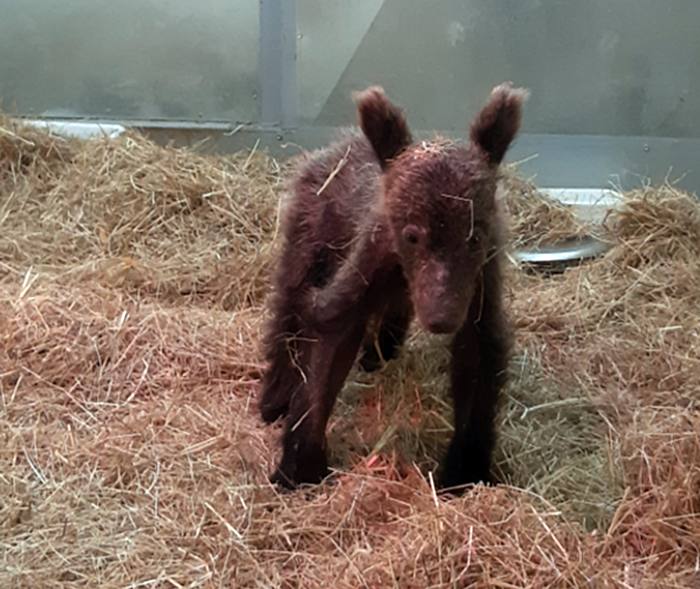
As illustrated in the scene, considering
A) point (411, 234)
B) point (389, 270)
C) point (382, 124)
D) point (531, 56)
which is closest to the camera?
point (411, 234)

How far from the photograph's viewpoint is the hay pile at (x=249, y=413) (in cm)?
326

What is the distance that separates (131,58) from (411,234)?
3962 mm

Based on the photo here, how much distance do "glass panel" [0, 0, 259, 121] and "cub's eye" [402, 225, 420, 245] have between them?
3593 millimetres

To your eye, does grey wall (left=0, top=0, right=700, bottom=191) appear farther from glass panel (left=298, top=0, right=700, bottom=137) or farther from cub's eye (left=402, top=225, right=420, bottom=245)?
cub's eye (left=402, top=225, right=420, bottom=245)

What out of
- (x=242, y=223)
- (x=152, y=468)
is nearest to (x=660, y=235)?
(x=242, y=223)

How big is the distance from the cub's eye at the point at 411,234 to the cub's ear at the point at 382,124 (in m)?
0.31

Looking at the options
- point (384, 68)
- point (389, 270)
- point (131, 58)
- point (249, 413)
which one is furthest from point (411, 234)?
point (131, 58)

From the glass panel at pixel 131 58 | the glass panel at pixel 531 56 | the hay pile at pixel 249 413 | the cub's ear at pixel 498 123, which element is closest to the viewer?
the hay pile at pixel 249 413

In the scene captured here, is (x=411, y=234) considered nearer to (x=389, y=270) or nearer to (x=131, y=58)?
(x=389, y=270)

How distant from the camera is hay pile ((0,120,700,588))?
3.26 metres

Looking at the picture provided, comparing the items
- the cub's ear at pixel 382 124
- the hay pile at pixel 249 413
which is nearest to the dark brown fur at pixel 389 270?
the cub's ear at pixel 382 124

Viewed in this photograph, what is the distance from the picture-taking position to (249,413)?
14.7ft

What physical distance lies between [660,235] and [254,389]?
2.47 meters

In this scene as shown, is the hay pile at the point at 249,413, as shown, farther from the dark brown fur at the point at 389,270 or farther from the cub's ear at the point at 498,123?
the cub's ear at the point at 498,123
